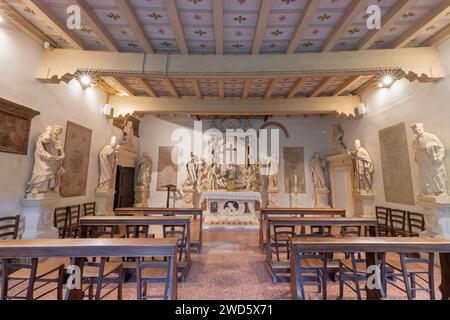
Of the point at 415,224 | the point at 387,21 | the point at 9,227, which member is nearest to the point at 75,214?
the point at 9,227

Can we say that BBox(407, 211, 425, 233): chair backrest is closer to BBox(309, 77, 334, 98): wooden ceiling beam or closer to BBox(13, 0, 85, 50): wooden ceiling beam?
BBox(309, 77, 334, 98): wooden ceiling beam

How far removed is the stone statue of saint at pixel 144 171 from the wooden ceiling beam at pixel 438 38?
27.5 ft

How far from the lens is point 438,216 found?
358cm

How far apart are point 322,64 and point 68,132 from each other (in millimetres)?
5617

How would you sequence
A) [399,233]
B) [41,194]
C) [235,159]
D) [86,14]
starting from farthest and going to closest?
[235,159] → [399,233] → [41,194] → [86,14]

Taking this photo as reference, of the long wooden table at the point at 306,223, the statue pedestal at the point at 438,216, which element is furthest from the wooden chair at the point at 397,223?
the long wooden table at the point at 306,223

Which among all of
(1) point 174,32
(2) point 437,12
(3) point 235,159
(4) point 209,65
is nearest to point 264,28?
(4) point 209,65

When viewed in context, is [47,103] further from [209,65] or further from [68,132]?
[209,65]

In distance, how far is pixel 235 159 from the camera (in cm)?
832

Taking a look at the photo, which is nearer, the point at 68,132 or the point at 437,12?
the point at 437,12

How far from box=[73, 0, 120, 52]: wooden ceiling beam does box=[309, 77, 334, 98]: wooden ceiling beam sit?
486cm

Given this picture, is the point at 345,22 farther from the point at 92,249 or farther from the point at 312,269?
the point at 92,249

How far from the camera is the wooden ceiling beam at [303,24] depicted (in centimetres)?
299

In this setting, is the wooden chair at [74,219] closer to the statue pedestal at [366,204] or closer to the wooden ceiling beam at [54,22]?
the wooden ceiling beam at [54,22]
